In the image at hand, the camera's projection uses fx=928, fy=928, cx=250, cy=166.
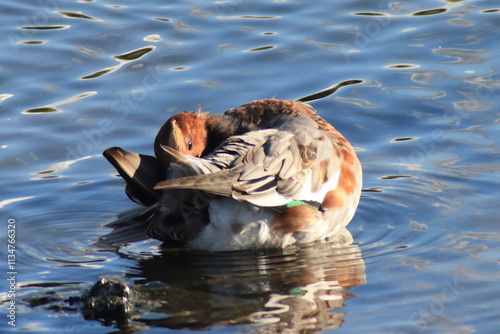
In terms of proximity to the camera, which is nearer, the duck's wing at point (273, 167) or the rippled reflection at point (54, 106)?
the duck's wing at point (273, 167)

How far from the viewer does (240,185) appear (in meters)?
7.15

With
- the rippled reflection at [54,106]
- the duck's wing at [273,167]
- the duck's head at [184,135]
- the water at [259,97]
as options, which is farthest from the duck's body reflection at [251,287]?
the rippled reflection at [54,106]

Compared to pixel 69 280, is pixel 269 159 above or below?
above

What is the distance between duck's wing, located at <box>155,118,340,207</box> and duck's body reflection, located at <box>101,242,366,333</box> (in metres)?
0.52

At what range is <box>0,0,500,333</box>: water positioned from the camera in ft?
22.2

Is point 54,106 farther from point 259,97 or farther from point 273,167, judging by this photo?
point 273,167

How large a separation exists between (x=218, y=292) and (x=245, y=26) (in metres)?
6.47

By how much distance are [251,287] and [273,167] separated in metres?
1.02

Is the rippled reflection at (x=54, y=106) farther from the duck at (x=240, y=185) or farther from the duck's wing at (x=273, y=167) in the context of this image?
the duck's wing at (x=273, y=167)

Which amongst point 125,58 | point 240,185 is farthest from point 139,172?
point 125,58

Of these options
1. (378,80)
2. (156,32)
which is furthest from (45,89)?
(378,80)

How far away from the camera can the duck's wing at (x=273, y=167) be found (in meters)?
7.12

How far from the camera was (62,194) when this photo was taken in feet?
29.1

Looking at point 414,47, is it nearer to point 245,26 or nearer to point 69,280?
point 245,26
